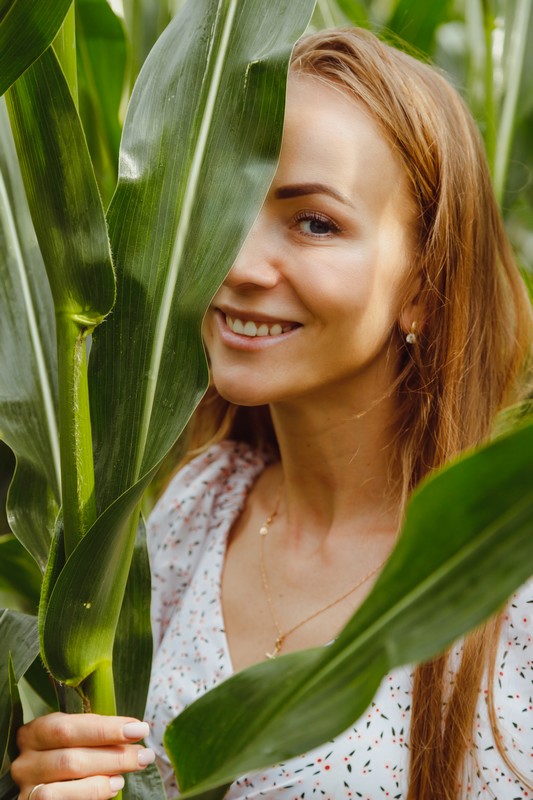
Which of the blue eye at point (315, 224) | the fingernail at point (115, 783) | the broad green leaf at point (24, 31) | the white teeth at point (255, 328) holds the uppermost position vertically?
the broad green leaf at point (24, 31)

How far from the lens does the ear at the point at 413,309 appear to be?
0.81 metres

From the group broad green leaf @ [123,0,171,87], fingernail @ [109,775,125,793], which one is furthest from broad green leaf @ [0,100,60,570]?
broad green leaf @ [123,0,171,87]

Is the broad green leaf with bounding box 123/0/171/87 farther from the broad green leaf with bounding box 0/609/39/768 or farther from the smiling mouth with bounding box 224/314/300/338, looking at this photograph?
the broad green leaf with bounding box 0/609/39/768

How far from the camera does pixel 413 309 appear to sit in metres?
0.82

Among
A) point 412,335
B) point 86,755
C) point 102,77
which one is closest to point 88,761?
point 86,755

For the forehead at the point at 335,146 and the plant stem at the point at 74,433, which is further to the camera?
the forehead at the point at 335,146

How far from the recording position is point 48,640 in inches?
18.0

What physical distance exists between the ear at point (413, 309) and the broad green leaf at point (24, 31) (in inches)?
18.5

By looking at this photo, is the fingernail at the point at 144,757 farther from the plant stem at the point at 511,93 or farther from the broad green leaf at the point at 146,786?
the plant stem at the point at 511,93

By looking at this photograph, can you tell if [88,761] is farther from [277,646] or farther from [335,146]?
[335,146]

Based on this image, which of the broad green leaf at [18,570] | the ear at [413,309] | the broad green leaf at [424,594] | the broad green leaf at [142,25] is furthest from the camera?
the broad green leaf at [142,25]

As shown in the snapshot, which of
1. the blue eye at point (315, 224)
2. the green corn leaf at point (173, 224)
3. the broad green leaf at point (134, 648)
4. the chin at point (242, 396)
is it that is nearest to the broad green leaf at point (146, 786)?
the broad green leaf at point (134, 648)

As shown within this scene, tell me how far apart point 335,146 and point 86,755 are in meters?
0.49

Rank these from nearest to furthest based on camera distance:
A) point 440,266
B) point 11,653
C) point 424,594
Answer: point 424,594
point 11,653
point 440,266
